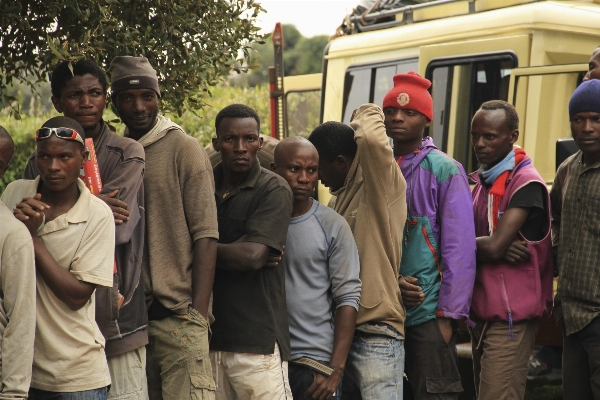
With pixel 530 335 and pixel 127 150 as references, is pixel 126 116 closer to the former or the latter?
pixel 127 150

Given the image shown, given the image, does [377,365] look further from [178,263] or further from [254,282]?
[178,263]

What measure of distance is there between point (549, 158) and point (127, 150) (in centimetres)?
365

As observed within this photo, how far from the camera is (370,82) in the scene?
8.43 meters

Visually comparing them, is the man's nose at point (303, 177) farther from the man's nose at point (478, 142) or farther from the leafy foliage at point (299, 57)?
the leafy foliage at point (299, 57)

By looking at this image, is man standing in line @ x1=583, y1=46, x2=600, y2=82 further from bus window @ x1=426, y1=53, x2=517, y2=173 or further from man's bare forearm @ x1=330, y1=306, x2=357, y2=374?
man's bare forearm @ x1=330, y1=306, x2=357, y2=374

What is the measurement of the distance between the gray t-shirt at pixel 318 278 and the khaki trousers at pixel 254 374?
0.56 ft

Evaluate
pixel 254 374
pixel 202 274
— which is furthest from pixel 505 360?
pixel 202 274

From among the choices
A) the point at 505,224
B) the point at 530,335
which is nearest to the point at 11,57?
the point at 505,224

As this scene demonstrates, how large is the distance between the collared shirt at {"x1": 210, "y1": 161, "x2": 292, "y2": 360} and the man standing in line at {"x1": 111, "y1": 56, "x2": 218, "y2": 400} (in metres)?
0.14

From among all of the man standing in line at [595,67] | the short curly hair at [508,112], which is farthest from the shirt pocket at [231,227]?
the man standing in line at [595,67]

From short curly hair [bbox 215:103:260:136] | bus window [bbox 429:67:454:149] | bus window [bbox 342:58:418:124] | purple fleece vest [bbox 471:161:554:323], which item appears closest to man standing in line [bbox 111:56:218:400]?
short curly hair [bbox 215:103:260:136]

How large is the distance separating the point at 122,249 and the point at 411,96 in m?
1.64

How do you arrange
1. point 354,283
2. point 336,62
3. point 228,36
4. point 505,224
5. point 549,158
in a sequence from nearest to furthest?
1. point 354,283
2. point 505,224
3. point 228,36
4. point 549,158
5. point 336,62

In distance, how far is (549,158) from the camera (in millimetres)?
6297
